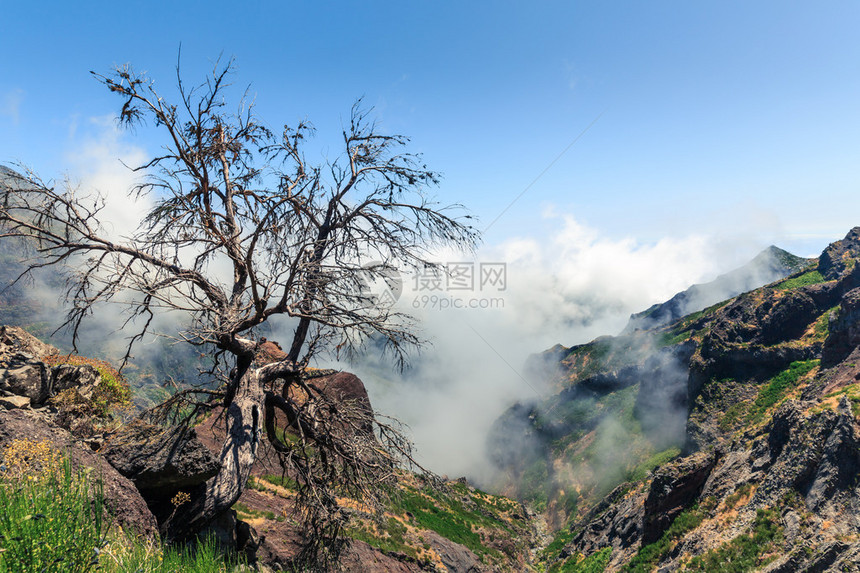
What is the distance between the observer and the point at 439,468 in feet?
422

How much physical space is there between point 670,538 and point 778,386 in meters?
35.2

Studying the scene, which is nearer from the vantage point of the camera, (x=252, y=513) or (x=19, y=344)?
(x=19, y=344)

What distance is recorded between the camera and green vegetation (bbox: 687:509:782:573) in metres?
22.3

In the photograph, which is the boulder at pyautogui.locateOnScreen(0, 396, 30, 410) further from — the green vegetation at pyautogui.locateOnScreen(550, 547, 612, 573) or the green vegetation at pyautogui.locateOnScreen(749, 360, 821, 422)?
the green vegetation at pyautogui.locateOnScreen(749, 360, 821, 422)

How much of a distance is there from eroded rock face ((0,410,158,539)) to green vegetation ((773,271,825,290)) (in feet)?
344

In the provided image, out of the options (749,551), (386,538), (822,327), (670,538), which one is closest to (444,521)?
(386,538)

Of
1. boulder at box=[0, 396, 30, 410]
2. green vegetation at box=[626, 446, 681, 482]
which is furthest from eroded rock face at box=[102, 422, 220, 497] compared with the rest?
green vegetation at box=[626, 446, 681, 482]

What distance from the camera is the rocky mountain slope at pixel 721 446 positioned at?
2317 centimetres

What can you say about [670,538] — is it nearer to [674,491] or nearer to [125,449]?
[674,491]

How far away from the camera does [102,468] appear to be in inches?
208

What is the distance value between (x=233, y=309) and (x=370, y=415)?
3.65 metres

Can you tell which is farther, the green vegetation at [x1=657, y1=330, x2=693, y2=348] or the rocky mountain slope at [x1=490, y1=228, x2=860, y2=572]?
the green vegetation at [x1=657, y1=330, x2=693, y2=348]

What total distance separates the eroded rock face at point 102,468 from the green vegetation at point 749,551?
30.8m

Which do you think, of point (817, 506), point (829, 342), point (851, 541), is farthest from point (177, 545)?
point (829, 342)
